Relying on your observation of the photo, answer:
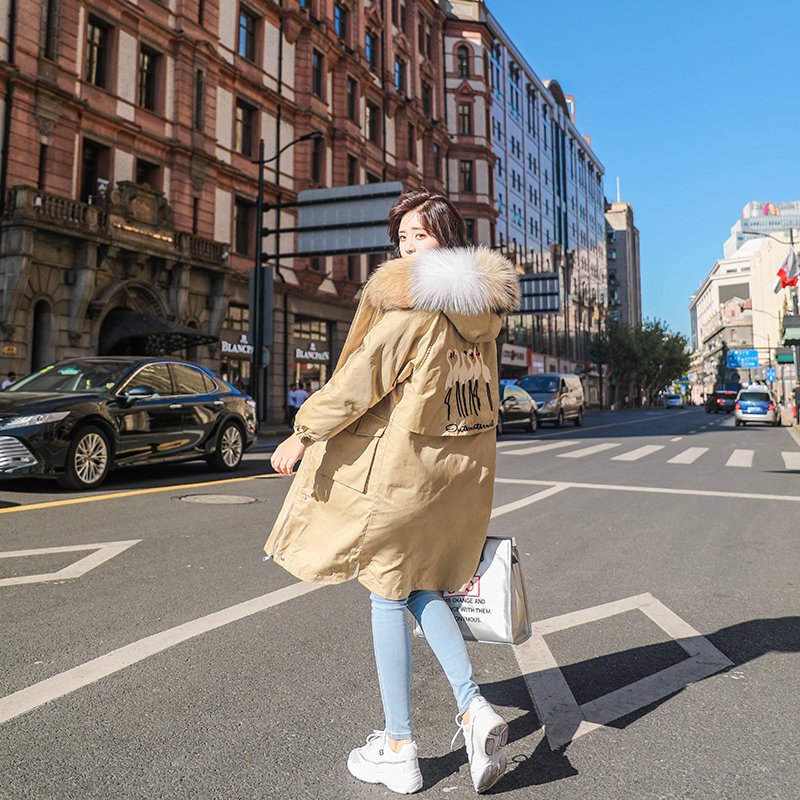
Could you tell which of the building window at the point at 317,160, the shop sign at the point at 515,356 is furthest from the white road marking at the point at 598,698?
the shop sign at the point at 515,356

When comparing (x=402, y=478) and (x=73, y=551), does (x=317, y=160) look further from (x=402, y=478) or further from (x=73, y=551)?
(x=402, y=478)

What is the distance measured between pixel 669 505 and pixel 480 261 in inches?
252

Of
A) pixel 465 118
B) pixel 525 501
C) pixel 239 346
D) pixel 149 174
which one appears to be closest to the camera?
pixel 525 501

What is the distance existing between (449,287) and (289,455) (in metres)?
0.69

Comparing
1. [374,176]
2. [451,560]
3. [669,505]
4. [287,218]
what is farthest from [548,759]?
[374,176]

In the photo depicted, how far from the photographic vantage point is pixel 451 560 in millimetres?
2189

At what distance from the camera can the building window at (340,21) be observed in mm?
32156

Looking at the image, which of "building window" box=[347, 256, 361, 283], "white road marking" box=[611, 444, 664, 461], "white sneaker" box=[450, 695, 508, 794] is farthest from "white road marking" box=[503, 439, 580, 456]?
"building window" box=[347, 256, 361, 283]

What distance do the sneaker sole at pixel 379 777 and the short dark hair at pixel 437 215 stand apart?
1.57m

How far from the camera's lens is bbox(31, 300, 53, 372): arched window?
18.8 meters

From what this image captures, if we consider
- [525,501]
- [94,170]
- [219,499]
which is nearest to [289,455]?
[219,499]

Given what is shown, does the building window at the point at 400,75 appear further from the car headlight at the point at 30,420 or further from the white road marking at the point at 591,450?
the car headlight at the point at 30,420

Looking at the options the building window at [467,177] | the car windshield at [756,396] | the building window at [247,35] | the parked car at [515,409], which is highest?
the building window at [467,177]

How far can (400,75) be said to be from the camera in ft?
125
